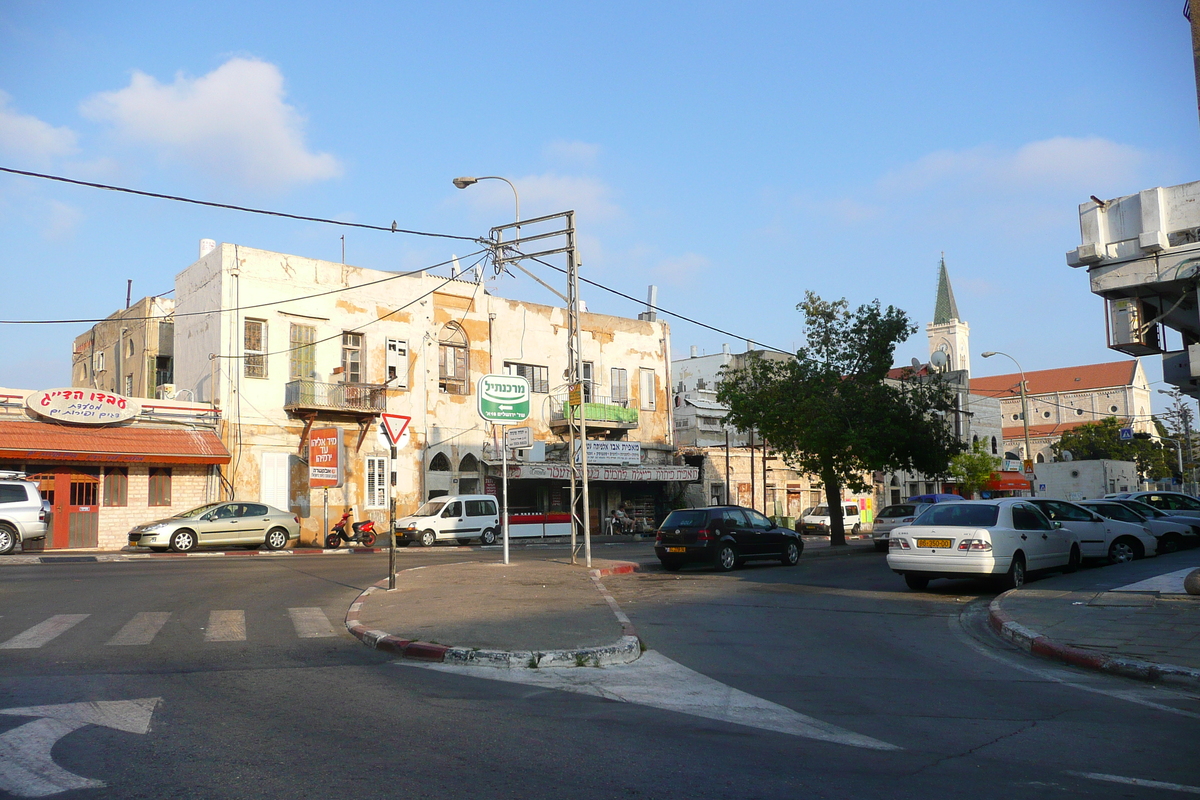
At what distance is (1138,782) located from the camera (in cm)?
525

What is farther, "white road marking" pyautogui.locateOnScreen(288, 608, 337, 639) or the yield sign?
the yield sign

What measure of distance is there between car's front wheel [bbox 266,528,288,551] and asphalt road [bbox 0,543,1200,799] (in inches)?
602

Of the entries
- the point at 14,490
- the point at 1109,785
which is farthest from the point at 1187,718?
the point at 14,490

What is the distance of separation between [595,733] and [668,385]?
1643 inches

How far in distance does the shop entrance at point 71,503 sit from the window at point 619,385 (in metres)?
23.3

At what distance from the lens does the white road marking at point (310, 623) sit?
11172mm

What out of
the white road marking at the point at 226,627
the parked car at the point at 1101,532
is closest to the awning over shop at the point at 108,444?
the white road marking at the point at 226,627

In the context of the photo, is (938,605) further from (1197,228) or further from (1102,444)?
(1102,444)

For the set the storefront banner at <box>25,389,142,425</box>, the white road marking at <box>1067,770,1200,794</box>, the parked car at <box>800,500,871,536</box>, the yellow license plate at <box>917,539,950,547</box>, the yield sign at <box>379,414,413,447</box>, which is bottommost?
the parked car at <box>800,500,871,536</box>

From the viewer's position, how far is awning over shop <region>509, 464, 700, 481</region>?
120 feet

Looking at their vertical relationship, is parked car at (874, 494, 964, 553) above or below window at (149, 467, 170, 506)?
below

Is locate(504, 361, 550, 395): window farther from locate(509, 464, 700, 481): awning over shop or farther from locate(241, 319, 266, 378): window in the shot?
locate(241, 319, 266, 378): window

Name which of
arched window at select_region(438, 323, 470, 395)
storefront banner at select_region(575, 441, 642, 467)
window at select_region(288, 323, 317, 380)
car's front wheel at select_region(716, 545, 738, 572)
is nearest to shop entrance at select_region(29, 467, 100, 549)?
window at select_region(288, 323, 317, 380)

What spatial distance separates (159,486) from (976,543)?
26.2 metres
